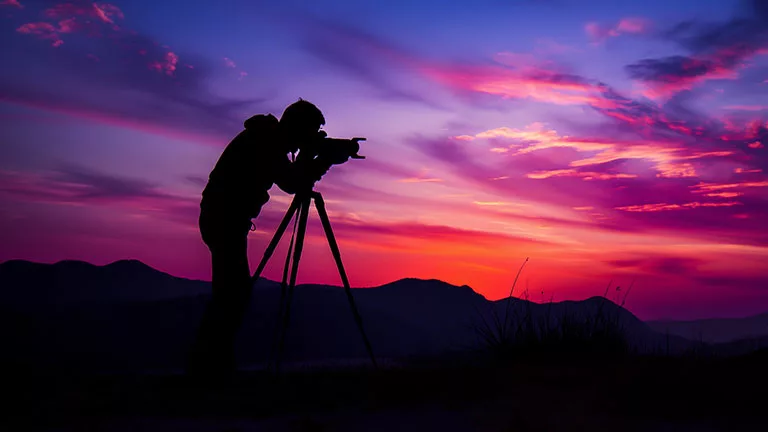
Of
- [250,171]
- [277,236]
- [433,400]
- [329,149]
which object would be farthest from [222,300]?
[433,400]

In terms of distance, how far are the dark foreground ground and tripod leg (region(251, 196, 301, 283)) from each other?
1.19 meters

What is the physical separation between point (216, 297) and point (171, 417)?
196 cm

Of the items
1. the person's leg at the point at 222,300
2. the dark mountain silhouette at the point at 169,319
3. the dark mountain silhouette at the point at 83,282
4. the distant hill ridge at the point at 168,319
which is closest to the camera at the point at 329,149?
the person's leg at the point at 222,300

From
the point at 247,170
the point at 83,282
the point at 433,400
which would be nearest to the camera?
the point at 433,400

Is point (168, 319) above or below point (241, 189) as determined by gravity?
below

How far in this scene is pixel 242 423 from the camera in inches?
187

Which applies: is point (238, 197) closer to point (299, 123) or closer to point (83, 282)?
point (299, 123)

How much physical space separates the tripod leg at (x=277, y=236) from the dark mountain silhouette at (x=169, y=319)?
13.6ft

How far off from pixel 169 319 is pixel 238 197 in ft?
67.1

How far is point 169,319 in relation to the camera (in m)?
25.6

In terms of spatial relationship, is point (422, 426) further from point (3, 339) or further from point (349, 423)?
point (3, 339)

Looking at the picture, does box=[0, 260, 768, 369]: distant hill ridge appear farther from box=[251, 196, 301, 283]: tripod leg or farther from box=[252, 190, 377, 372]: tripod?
box=[251, 196, 301, 283]: tripod leg

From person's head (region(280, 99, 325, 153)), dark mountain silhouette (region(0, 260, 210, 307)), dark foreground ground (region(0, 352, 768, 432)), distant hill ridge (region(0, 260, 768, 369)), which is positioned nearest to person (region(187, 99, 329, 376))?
person's head (region(280, 99, 325, 153))

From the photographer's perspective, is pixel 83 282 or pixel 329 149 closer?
pixel 329 149
